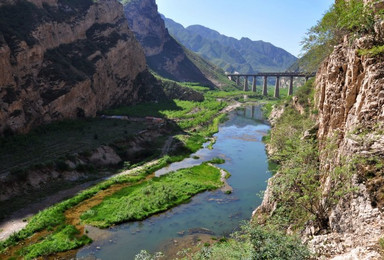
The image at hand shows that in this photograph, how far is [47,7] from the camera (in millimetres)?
93125

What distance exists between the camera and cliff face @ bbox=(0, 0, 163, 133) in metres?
62.9

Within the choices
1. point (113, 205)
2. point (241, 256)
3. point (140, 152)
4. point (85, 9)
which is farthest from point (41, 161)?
point (85, 9)

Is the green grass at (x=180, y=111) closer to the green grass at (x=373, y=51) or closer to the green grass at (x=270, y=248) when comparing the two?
the green grass at (x=373, y=51)

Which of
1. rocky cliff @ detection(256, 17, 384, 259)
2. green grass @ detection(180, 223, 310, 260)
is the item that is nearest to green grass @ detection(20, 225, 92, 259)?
green grass @ detection(180, 223, 310, 260)

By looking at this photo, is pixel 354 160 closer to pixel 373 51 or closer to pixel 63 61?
pixel 373 51

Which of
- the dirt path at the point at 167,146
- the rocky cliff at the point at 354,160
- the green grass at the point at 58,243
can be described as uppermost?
the rocky cliff at the point at 354,160

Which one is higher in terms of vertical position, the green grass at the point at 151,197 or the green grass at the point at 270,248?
the green grass at the point at 270,248

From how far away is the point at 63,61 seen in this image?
8219cm

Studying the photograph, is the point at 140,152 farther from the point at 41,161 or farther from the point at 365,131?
the point at 365,131

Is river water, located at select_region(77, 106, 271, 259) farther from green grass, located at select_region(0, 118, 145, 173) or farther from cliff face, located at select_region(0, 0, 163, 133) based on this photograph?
cliff face, located at select_region(0, 0, 163, 133)

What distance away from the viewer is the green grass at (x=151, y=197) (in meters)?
36.2

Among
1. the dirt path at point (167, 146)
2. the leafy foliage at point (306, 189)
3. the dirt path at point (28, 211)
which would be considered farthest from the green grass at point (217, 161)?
the leafy foliage at point (306, 189)

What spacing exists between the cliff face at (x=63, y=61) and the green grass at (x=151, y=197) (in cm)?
3067

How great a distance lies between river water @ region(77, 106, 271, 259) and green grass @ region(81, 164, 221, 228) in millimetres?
1257
